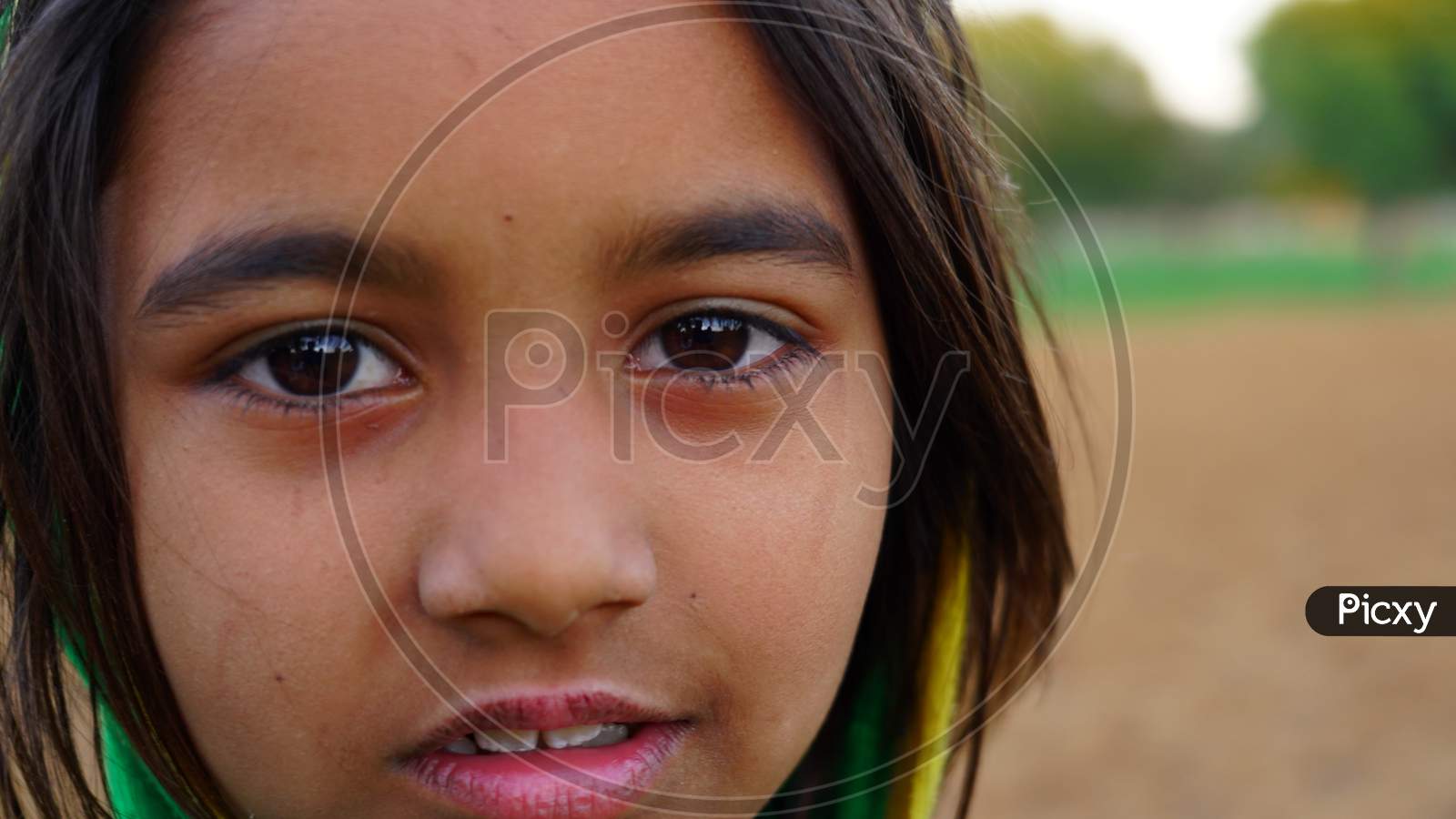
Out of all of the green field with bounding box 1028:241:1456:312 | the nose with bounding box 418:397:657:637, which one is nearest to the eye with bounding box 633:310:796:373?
the nose with bounding box 418:397:657:637

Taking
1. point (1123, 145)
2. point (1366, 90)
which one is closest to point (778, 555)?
point (1366, 90)

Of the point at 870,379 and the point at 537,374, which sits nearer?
the point at 537,374

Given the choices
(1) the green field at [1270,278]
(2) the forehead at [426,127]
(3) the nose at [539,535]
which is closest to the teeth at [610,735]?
(3) the nose at [539,535]

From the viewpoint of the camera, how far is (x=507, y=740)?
1065 millimetres

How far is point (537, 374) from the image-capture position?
3.32 ft

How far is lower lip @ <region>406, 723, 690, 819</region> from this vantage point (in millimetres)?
1066

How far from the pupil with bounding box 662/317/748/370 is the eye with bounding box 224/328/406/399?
0.24 meters

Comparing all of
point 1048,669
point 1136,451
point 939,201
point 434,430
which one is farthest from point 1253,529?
point 434,430

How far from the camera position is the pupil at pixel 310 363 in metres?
1.09

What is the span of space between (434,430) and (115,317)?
31 cm

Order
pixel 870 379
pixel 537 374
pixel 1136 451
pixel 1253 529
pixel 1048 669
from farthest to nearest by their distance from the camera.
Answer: pixel 1136 451 → pixel 1253 529 → pixel 1048 669 → pixel 870 379 → pixel 537 374

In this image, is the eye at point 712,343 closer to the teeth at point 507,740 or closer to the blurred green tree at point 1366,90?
the teeth at point 507,740

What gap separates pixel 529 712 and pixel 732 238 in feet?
1.40

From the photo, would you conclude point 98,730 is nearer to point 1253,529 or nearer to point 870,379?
point 870,379
